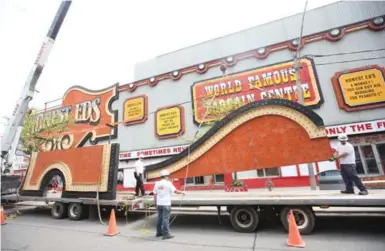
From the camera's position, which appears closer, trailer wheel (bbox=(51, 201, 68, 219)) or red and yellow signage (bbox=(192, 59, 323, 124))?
trailer wheel (bbox=(51, 201, 68, 219))

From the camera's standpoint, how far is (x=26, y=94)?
1425cm

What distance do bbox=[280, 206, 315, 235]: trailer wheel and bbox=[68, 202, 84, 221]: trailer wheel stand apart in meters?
8.42

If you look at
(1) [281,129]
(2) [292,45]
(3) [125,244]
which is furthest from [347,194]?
(2) [292,45]

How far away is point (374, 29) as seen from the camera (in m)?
15.7

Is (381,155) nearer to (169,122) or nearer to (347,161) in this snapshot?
(347,161)

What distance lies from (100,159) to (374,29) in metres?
19.6

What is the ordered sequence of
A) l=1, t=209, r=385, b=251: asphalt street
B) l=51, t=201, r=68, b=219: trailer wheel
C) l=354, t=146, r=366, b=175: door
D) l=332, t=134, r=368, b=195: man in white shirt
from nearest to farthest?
l=1, t=209, r=385, b=251: asphalt street < l=332, t=134, r=368, b=195: man in white shirt < l=51, t=201, r=68, b=219: trailer wheel < l=354, t=146, r=366, b=175: door

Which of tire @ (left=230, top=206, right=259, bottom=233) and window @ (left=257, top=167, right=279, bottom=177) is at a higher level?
window @ (left=257, top=167, right=279, bottom=177)

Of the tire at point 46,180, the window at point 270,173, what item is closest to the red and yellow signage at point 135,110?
the tire at point 46,180

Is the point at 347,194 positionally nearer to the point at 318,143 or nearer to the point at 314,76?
the point at 318,143

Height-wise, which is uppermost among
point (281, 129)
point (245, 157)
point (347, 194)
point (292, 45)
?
point (292, 45)

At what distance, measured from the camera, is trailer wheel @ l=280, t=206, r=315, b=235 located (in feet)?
20.4

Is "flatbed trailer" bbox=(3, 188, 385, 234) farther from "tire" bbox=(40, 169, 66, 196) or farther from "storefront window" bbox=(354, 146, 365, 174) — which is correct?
"storefront window" bbox=(354, 146, 365, 174)

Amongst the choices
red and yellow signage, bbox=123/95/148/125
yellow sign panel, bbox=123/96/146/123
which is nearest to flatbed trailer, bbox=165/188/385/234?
red and yellow signage, bbox=123/95/148/125
